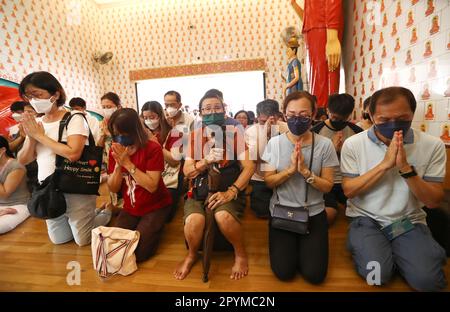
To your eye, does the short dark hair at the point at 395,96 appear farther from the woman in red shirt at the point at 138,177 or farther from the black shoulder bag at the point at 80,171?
the black shoulder bag at the point at 80,171

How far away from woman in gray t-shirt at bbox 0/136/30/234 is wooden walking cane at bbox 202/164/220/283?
180 cm

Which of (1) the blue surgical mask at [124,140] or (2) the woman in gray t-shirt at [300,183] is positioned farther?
(1) the blue surgical mask at [124,140]

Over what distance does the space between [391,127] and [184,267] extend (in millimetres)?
1421

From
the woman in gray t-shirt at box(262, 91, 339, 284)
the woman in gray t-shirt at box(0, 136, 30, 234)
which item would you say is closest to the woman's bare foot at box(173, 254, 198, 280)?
the woman in gray t-shirt at box(262, 91, 339, 284)

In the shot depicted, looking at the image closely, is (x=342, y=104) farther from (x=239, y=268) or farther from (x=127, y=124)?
(x=127, y=124)

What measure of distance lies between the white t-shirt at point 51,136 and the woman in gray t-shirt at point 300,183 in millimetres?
1365

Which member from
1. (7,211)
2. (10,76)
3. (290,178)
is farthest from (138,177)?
(10,76)

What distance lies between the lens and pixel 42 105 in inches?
59.7

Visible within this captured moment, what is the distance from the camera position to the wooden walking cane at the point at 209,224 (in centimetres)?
130

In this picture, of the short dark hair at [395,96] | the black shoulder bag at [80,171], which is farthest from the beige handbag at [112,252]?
the short dark hair at [395,96]

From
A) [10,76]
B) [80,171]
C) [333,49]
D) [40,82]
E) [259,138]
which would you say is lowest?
[80,171]

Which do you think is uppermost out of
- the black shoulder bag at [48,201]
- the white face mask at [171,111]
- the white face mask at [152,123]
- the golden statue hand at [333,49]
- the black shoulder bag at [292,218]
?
the golden statue hand at [333,49]

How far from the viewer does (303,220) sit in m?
1.32
